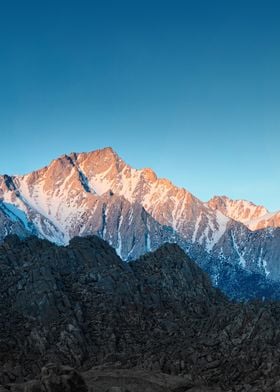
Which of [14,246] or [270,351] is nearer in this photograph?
[270,351]

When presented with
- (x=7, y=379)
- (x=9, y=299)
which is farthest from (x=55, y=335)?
(x=7, y=379)

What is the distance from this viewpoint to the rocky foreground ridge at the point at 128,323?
9675 cm

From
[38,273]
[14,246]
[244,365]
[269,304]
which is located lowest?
[244,365]

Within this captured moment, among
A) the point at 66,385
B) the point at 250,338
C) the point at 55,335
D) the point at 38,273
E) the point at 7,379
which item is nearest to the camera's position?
the point at 66,385

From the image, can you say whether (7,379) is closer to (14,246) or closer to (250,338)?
(250,338)

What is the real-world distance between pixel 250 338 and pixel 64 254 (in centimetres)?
7326

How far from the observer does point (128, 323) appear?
135125mm

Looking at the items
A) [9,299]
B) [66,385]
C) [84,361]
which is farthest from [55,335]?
[66,385]

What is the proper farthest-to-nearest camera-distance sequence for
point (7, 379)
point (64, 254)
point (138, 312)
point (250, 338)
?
point (64, 254) → point (138, 312) → point (250, 338) → point (7, 379)

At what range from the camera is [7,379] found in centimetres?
8512

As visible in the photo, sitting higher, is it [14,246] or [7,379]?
[14,246]

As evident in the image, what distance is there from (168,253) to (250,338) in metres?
68.6

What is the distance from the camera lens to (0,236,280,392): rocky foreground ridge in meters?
96.8

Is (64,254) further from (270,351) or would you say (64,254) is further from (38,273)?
(270,351)
